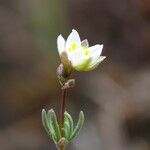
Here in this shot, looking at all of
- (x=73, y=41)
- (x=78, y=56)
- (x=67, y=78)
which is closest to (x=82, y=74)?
(x=73, y=41)

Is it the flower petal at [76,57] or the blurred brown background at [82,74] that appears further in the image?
the blurred brown background at [82,74]

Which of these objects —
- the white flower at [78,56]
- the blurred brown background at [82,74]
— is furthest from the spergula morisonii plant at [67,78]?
the blurred brown background at [82,74]

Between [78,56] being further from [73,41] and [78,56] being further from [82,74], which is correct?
[82,74]

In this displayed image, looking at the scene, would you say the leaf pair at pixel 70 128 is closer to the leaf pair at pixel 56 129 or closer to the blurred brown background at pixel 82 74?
the leaf pair at pixel 56 129

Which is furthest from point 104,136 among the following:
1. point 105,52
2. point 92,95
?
point 105,52

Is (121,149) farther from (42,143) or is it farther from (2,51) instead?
(2,51)

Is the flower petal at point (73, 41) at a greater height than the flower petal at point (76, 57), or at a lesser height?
greater

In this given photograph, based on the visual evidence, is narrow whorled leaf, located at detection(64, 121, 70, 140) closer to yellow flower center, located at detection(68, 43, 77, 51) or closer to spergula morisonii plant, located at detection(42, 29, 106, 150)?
spergula morisonii plant, located at detection(42, 29, 106, 150)
